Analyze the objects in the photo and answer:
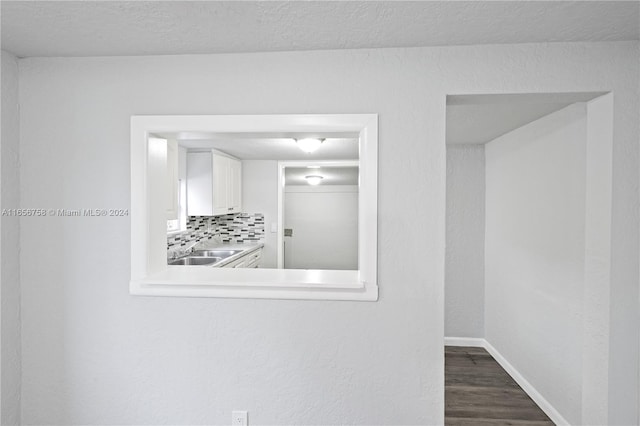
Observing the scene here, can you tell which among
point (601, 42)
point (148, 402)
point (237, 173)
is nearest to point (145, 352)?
point (148, 402)

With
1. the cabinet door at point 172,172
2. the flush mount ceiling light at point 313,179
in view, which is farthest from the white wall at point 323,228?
the cabinet door at point 172,172

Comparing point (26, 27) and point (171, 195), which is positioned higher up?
point (26, 27)

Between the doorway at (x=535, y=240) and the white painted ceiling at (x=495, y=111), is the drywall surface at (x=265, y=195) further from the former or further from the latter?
the white painted ceiling at (x=495, y=111)

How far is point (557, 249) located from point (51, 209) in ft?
10.8

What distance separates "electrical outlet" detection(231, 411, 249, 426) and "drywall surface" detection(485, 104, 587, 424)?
2.17 metres

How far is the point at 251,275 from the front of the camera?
197 centimetres

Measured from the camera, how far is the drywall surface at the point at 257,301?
1757 millimetres

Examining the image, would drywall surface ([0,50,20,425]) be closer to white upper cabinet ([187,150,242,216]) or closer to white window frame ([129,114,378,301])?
white window frame ([129,114,378,301])

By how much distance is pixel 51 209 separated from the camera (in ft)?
6.41

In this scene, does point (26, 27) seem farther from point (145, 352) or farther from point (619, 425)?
point (619, 425)

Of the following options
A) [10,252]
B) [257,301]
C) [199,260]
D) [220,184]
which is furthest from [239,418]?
[220,184]

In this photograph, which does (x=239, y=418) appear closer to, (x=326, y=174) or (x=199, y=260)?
(x=199, y=260)

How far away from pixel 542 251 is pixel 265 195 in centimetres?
376

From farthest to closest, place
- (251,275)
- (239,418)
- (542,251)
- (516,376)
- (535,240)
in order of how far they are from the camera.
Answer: (516,376) < (535,240) < (542,251) < (251,275) < (239,418)
